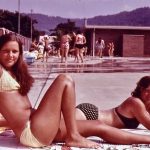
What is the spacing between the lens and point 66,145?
14.1ft

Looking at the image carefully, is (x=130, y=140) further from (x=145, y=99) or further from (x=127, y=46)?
(x=127, y=46)

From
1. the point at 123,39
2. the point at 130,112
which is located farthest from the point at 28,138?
the point at 123,39

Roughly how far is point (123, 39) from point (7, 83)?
39.5 meters

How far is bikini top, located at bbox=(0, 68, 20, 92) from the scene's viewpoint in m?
4.12

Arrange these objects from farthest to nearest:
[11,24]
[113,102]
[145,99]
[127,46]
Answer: [11,24]
[127,46]
[113,102]
[145,99]

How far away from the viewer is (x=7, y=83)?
4.14 m

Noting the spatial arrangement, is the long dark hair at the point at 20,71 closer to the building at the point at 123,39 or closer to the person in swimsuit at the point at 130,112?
the person in swimsuit at the point at 130,112

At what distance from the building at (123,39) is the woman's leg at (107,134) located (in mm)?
38247

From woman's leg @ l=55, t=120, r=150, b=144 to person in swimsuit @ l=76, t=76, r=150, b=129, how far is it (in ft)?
1.42

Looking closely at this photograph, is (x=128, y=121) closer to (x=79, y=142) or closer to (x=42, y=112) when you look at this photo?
(x=79, y=142)

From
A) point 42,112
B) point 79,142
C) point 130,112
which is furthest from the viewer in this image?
point 130,112

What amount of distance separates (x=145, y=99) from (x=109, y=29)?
3944cm

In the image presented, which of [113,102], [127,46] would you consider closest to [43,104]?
[113,102]

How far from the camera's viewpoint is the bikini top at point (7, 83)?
412cm
